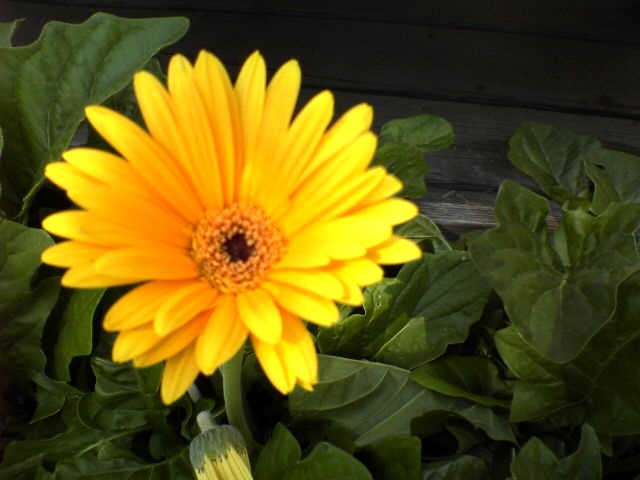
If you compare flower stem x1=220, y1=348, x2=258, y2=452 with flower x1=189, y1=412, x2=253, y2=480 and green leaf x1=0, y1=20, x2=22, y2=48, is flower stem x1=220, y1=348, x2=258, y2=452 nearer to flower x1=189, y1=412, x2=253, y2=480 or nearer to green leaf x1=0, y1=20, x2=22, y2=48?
flower x1=189, y1=412, x2=253, y2=480

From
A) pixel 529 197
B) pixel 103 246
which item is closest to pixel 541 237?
pixel 529 197

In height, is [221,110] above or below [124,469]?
above

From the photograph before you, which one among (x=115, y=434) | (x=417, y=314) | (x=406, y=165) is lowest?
(x=115, y=434)

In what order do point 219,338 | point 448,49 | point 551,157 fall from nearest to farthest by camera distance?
1. point 219,338
2. point 551,157
3. point 448,49

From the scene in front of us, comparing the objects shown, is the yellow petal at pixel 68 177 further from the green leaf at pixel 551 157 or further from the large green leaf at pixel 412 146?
the green leaf at pixel 551 157

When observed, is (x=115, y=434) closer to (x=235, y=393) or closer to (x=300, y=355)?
(x=235, y=393)

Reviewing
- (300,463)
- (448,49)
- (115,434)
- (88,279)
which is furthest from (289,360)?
(448,49)

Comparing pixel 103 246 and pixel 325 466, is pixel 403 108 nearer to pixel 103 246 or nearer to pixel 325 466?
pixel 325 466
